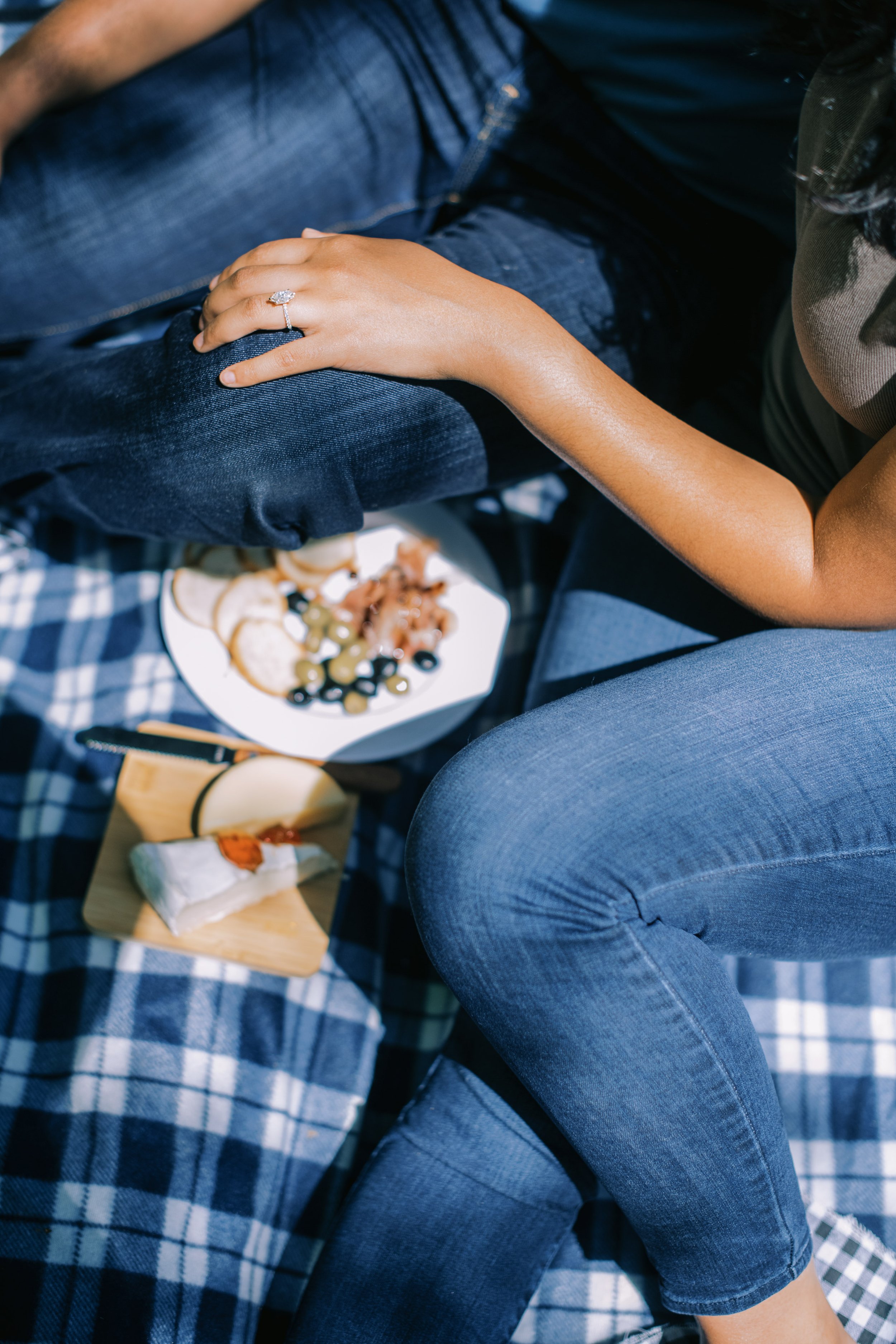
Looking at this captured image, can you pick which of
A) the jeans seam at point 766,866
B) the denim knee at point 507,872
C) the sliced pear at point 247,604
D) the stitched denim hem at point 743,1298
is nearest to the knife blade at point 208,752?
the sliced pear at point 247,604

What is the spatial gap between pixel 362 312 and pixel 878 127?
13.6 inches

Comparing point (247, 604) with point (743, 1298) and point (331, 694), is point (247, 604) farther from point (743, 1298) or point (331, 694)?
point (743, 1298)

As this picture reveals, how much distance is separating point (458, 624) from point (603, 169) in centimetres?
47

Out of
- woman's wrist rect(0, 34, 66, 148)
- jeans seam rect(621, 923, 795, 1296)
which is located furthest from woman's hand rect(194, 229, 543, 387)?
jeans seam rect(621, 923, 795, 1296)

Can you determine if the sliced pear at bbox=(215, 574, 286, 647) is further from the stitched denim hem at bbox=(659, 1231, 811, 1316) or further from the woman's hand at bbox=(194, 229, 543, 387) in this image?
A: the stitched denim hem at bbox=(659, 1231, 811, 1316)

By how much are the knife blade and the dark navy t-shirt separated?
2.11ft

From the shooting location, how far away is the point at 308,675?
854 mm

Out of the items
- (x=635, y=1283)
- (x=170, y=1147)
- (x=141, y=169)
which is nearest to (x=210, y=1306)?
(x=170, y=1147)

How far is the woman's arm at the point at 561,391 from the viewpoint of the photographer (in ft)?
1.98

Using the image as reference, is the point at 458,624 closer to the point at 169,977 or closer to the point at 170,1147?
the point at 169,977

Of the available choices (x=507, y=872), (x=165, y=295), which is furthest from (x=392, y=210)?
(x=507, y=872)

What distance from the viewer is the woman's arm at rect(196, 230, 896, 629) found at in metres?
0.60

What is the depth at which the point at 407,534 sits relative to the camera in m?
0.93

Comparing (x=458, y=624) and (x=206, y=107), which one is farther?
(x=458, y=624)
